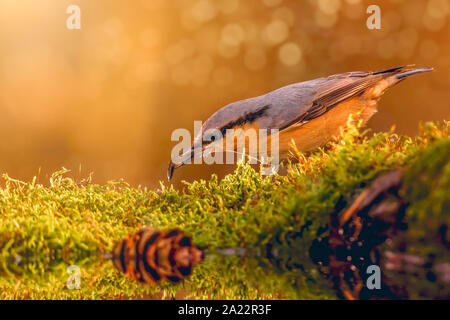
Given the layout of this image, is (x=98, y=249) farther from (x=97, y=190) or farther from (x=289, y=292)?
(x=97, y=190)

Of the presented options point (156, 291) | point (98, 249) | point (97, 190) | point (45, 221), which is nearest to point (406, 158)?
point (156, 291)

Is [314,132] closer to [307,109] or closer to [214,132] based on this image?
[307,109]

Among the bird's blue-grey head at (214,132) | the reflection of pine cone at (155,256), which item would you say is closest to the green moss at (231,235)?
the reflection of pine cone at (155,256)

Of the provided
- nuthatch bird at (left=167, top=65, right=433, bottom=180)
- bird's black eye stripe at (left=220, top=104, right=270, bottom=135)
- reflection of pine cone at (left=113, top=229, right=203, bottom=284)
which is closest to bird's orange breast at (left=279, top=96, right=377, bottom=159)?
nuthatch bird at (left=167, top=65, right=433, bottom=180)

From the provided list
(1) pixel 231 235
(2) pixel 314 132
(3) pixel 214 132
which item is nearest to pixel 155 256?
(1) pixel 231 235

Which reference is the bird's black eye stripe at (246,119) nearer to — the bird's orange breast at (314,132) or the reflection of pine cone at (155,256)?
the bird's orange breast at (314,132)

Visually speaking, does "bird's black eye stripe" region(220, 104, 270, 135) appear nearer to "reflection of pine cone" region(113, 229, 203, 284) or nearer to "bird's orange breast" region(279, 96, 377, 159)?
"bird's orange breast" region(279, 96, 377, 159)
